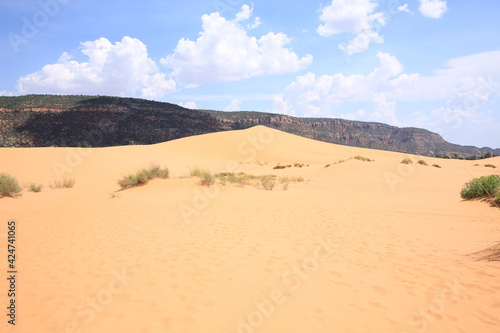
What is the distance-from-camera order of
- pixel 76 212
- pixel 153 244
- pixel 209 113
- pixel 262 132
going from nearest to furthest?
pixel 153 244 → pixel 76 212 → pixel 262 132 → pixel 209 113

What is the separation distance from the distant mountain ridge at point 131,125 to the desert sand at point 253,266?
38.4 m

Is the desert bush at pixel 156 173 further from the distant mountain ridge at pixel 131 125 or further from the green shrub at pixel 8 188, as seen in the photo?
the distant mountain ridge at pixel 131 125

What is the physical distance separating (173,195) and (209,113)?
72.0m

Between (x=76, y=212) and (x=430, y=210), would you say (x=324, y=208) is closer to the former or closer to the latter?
(x=430, y=210)

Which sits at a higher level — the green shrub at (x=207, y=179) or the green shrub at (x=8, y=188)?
the green shrub at (x=207, y=179)

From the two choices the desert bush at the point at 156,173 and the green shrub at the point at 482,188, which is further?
the desert bush at the point at 156,173

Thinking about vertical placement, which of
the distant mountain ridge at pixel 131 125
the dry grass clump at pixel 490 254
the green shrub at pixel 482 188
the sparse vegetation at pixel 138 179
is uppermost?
the distant mountain ridge at pixel 131 125

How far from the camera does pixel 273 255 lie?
17.2ft

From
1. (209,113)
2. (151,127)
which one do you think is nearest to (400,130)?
(209,113)

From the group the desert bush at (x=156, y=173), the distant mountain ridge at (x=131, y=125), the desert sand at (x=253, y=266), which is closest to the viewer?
the desert sand at (x=253, y=266)

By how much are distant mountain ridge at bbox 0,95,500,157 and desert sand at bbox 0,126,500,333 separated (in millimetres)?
38367

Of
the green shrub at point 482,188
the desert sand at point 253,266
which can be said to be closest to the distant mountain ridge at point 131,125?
the desert sand at point 253,266

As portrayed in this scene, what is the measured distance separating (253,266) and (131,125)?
2526 inches

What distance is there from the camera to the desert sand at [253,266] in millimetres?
3211
